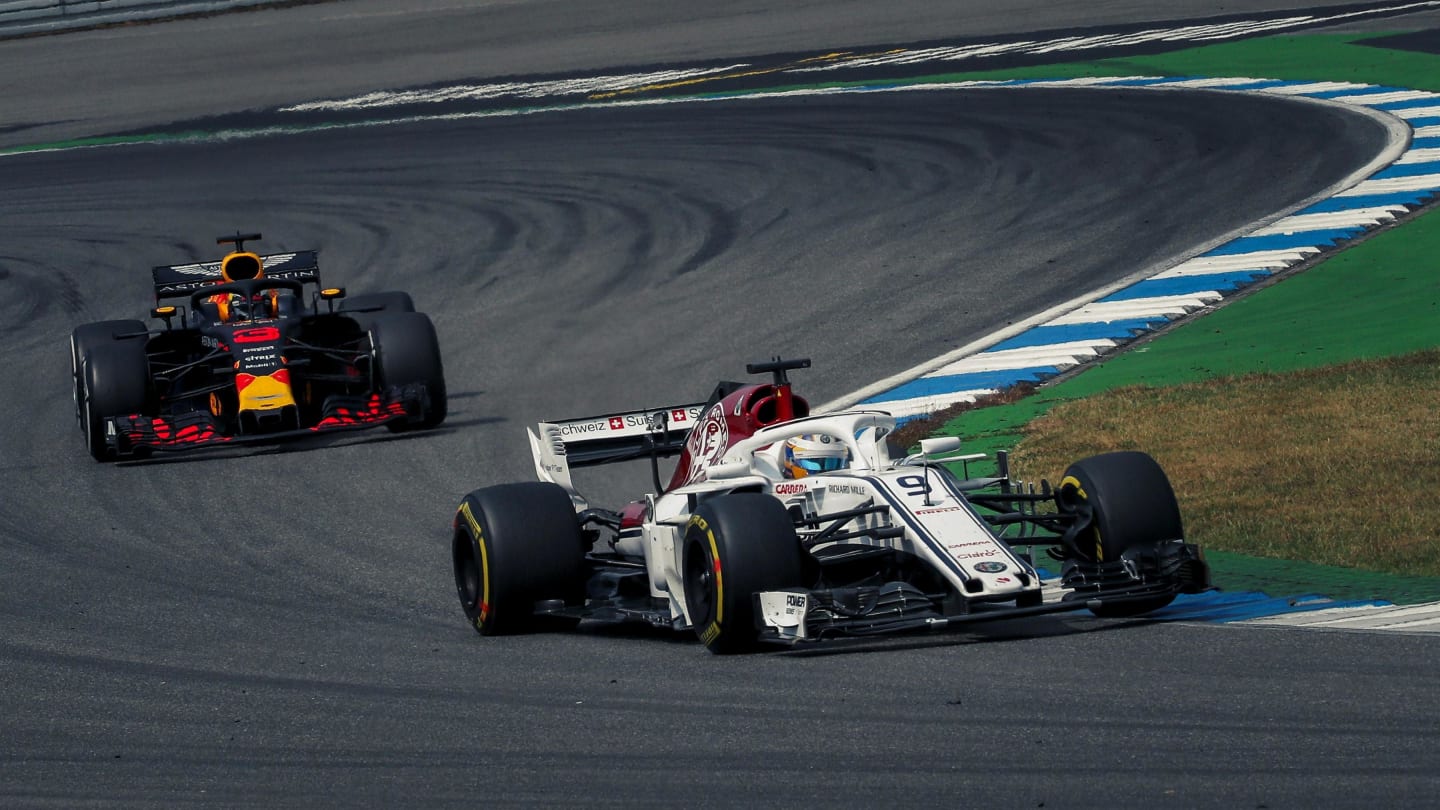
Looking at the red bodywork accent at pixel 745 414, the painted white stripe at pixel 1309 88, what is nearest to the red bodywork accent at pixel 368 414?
the red bodywork accent at pixel 745 414

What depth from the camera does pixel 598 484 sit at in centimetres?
1419

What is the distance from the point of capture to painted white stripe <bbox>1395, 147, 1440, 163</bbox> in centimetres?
2080

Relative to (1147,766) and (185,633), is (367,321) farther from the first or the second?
(1147,766)

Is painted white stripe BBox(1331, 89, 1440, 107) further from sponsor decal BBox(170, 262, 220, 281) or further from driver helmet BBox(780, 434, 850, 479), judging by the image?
driver helmet BBox(780, 434, 850, 479)

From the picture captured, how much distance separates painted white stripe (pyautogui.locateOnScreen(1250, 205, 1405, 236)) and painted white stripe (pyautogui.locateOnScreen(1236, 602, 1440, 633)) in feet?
34.0

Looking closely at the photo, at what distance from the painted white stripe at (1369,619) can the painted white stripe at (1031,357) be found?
6893mm

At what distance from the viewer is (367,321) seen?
55.8ft

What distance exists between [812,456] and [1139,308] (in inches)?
313

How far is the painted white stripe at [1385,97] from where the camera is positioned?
24125mm

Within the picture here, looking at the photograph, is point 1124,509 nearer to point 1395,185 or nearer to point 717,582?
point 717,582

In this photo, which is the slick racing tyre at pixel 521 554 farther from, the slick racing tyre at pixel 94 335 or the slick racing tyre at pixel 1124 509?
the slick racing tyre at pixel 94 335

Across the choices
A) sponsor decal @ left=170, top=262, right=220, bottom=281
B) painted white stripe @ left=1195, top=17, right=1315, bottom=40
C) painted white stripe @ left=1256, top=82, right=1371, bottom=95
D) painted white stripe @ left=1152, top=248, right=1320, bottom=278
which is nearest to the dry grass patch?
painted white stripe @ left=1152, top=248, right=1320, bottom=278

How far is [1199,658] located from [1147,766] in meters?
1.53

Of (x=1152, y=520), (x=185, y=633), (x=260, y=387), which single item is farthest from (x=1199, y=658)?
(x=260, y=387)
